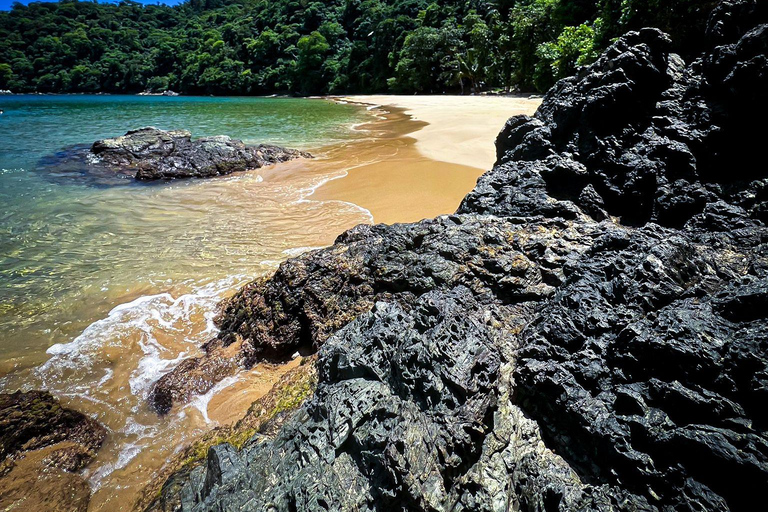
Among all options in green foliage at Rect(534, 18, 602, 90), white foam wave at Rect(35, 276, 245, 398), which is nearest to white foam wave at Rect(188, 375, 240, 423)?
white foam wave at Rect(35, 276, 245, 398)

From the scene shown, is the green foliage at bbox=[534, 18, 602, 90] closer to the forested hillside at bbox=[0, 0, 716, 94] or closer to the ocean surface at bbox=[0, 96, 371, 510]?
the forested hillside at bbox=[0, 0, 716, 94]

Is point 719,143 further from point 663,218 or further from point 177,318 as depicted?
point 177,318

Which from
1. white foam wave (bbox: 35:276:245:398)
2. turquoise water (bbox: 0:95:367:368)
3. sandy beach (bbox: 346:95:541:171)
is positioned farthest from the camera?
sandy beach (bbox: 346:95:541:171)

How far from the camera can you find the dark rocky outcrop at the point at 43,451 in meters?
2.72

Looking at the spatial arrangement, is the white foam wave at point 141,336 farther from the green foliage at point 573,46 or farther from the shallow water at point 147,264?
the green foliage at point 573,46

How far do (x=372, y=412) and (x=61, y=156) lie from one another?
1877 centimetres

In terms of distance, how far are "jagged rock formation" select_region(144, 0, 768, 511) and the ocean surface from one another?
988 millimetres

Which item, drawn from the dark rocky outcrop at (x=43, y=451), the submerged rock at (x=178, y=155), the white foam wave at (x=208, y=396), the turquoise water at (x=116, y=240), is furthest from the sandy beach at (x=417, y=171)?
the dark rocky outcrop at (x=43, y=451)

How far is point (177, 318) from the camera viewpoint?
4.70 meters

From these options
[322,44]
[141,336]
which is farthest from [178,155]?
[322,44]

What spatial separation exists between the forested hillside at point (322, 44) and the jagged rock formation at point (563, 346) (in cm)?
307

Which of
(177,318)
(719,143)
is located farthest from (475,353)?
(177,318)

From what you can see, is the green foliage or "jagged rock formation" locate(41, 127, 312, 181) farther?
the green foliage

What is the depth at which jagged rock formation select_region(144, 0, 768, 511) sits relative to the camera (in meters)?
1.58
